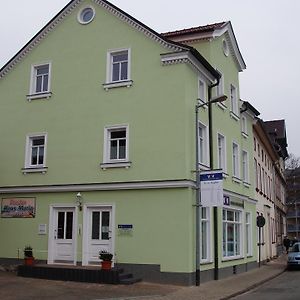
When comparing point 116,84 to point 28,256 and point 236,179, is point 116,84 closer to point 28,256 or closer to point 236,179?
point 28,256

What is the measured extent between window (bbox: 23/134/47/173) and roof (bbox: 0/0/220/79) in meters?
3.78

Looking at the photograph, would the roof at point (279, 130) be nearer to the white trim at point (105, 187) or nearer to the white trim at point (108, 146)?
the white trim at point (108, 146)

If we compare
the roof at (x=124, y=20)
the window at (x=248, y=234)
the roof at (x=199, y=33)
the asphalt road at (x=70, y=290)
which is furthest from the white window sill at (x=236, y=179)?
the asphalt road at (x=70, y=290)

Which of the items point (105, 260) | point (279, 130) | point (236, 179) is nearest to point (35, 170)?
point (105, 260)

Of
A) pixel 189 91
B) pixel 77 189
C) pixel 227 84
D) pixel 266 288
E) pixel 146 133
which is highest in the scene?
pixel 227 84

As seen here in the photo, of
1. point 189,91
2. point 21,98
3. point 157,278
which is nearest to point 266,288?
point 157,278

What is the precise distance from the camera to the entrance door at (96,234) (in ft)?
66.0

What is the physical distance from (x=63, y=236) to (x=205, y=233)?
583 cm

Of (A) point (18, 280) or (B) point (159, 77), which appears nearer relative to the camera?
(A) point (18, 280)

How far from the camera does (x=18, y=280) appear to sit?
18.6 meters

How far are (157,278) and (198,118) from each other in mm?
6469

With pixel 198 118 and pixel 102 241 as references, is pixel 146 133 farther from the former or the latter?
pixel 102 241

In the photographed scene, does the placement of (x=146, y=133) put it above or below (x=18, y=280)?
above

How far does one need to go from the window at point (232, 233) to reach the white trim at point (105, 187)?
496 cm
